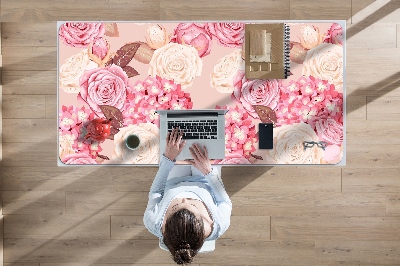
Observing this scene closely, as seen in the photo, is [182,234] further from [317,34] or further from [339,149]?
[317,34]

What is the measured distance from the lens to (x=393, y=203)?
2.48 m

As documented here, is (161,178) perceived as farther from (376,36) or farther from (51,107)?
(376,36)

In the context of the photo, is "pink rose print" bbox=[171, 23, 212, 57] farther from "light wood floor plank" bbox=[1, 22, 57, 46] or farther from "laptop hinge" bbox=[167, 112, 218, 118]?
"light wood floor plank" bbox=[1, 22, 57, 46]

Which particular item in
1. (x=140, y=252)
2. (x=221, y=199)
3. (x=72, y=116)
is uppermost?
(x=72, y=116)

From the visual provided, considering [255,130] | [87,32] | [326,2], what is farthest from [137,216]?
[326,2]

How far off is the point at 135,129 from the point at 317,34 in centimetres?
112

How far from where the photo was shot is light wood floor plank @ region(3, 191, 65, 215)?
2500 mm

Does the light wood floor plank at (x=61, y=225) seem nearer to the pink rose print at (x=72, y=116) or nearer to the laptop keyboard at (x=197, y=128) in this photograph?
the pink rose print at (x=72, y=116)

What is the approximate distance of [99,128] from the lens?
2205 millimetres

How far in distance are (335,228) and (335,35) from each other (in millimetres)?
1134

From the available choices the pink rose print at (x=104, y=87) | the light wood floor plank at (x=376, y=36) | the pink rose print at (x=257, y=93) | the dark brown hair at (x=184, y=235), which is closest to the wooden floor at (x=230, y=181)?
the light wood floor plank at (x=376, y=36)

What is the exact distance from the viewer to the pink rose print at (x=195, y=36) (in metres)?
2.25

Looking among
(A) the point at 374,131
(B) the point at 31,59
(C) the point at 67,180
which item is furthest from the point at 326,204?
(B) the point at 31,59

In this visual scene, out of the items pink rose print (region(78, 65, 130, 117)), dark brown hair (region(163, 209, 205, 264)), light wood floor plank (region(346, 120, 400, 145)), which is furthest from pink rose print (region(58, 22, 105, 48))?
light wood floor plank (region(346, 120, 400, 145))
